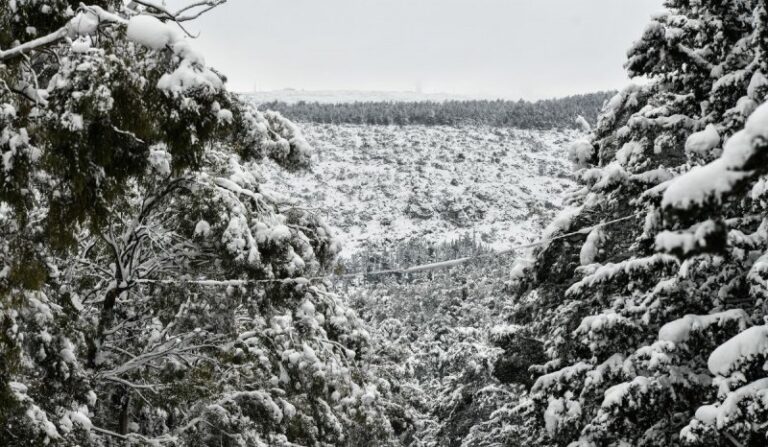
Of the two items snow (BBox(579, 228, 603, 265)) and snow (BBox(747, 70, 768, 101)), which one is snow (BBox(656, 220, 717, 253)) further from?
snow (BBox(579, 228, 603, 265))

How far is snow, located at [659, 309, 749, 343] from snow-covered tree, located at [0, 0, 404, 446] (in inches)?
168

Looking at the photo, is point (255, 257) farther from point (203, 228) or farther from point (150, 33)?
point (150, 33)

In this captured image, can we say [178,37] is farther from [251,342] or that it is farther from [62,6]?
[251,342]

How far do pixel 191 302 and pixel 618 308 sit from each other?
5915mm

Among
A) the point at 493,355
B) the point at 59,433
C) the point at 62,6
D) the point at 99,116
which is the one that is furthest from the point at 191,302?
the point at 493,355

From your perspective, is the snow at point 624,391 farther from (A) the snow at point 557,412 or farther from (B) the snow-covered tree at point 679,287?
(A) the snow at point 557,412

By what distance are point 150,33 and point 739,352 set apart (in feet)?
18.9

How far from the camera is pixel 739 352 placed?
6.58 m

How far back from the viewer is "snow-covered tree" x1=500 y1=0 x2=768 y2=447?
688 centimetres

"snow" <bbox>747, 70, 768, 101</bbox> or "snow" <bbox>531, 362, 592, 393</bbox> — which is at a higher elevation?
"snow" <bbox>747, 70, 768, 101</bbox>

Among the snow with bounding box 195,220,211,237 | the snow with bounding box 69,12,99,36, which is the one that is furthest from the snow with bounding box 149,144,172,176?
the snow with bounding box 69,12,99,36

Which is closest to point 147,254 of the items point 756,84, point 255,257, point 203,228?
point 203,228

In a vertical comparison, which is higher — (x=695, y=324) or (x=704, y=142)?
(x=704, y=142)

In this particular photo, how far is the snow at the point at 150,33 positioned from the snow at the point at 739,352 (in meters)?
5.53
